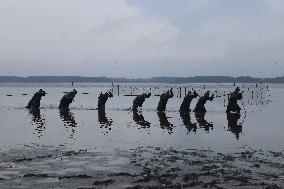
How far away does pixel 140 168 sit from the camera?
13.1m

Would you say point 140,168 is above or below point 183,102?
below

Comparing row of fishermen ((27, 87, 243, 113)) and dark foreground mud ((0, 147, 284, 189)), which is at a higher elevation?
row of fishermen ((27, 87, 243, 113))

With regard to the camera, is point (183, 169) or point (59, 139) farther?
point (59, 139)

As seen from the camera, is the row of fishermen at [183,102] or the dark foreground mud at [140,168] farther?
the row of fishermen at [183,102]

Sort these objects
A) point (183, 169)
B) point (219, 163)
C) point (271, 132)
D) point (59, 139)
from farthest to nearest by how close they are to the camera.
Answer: point (271, 132)
point (59, 139)
point (219, 163)
point (183, 169)

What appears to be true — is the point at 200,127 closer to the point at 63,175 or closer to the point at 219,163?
the point at 219,163

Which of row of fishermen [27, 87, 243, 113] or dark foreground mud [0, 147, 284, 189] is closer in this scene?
dark foreground mud [0, 147, 284, 189]

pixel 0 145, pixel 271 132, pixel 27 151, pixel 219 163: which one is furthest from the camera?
pixel 271 132

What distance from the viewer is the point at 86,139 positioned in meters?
19.9

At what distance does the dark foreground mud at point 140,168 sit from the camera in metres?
11.1

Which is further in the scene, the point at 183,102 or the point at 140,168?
the point at 183,102

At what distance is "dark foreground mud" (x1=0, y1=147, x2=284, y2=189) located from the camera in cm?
1111

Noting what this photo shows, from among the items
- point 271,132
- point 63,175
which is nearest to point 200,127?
point 271,132

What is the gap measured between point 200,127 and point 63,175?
1364cm
